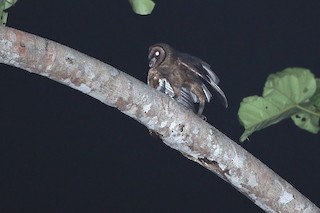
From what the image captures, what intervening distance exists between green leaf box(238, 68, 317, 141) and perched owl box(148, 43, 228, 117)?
42.0 inches

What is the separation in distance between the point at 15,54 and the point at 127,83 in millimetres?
247

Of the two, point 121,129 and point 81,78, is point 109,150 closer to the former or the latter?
point 121,129

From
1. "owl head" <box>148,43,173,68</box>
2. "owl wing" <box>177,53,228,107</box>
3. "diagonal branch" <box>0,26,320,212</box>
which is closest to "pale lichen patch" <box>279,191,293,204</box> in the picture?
"diagonal branch" <box>0,26,320,212</box>

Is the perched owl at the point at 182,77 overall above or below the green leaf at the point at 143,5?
above

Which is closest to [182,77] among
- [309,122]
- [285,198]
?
[285,198]

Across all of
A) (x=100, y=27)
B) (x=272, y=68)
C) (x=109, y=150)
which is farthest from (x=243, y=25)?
(x=109, y=150)

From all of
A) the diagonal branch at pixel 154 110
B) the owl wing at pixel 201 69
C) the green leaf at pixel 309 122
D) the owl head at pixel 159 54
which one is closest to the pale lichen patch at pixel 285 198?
the diagonal branch at pixel 154 110

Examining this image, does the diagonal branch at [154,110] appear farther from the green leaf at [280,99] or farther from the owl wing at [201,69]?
the owl wing at [201,69]

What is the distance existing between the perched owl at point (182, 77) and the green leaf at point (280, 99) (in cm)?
107

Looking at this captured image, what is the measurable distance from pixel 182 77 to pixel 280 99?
122cm

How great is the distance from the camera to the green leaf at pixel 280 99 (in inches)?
53.6

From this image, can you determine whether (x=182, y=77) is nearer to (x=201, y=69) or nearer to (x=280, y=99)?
(x=201, y=69)

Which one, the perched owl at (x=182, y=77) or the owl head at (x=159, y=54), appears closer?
the perched owl at (x=182, y=77)

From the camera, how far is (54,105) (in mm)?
4715
